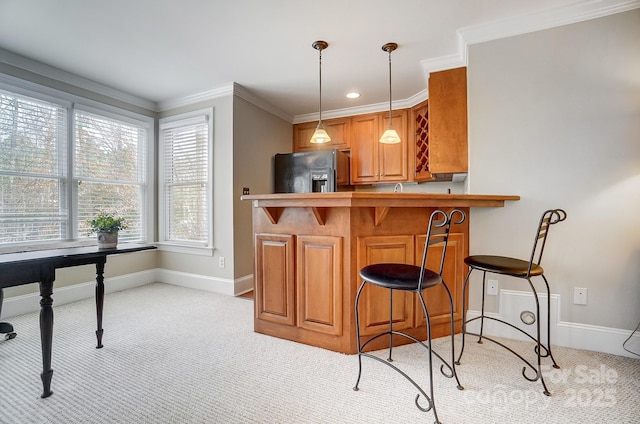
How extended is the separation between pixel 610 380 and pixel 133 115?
5.20 meters

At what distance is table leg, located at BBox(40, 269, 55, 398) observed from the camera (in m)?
1.58

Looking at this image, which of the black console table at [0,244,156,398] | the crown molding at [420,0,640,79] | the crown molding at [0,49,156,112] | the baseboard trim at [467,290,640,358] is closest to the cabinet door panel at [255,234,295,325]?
the black console table at [0,244,156,398]

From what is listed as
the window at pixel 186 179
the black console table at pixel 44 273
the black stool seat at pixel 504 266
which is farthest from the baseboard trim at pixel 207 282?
the black stool seat at pixel 504 266

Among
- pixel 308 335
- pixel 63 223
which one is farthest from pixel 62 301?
pixel 308 335

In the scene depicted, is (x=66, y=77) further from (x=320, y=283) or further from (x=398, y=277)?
(x=398, y=277)

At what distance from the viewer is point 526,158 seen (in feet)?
7.47

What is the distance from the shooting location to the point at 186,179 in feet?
12.7

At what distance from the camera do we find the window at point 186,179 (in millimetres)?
3705

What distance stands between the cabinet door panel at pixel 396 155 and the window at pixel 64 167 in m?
3.30

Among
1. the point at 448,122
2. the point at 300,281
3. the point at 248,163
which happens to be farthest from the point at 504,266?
the point at 248,163

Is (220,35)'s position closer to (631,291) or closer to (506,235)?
(506,235)

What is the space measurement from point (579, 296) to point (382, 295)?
4.82 ft

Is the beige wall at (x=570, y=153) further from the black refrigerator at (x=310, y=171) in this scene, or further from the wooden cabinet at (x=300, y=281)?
the black refrigerator at (x=310, y=171)

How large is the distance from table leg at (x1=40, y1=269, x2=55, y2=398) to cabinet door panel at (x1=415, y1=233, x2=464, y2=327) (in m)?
2.29
